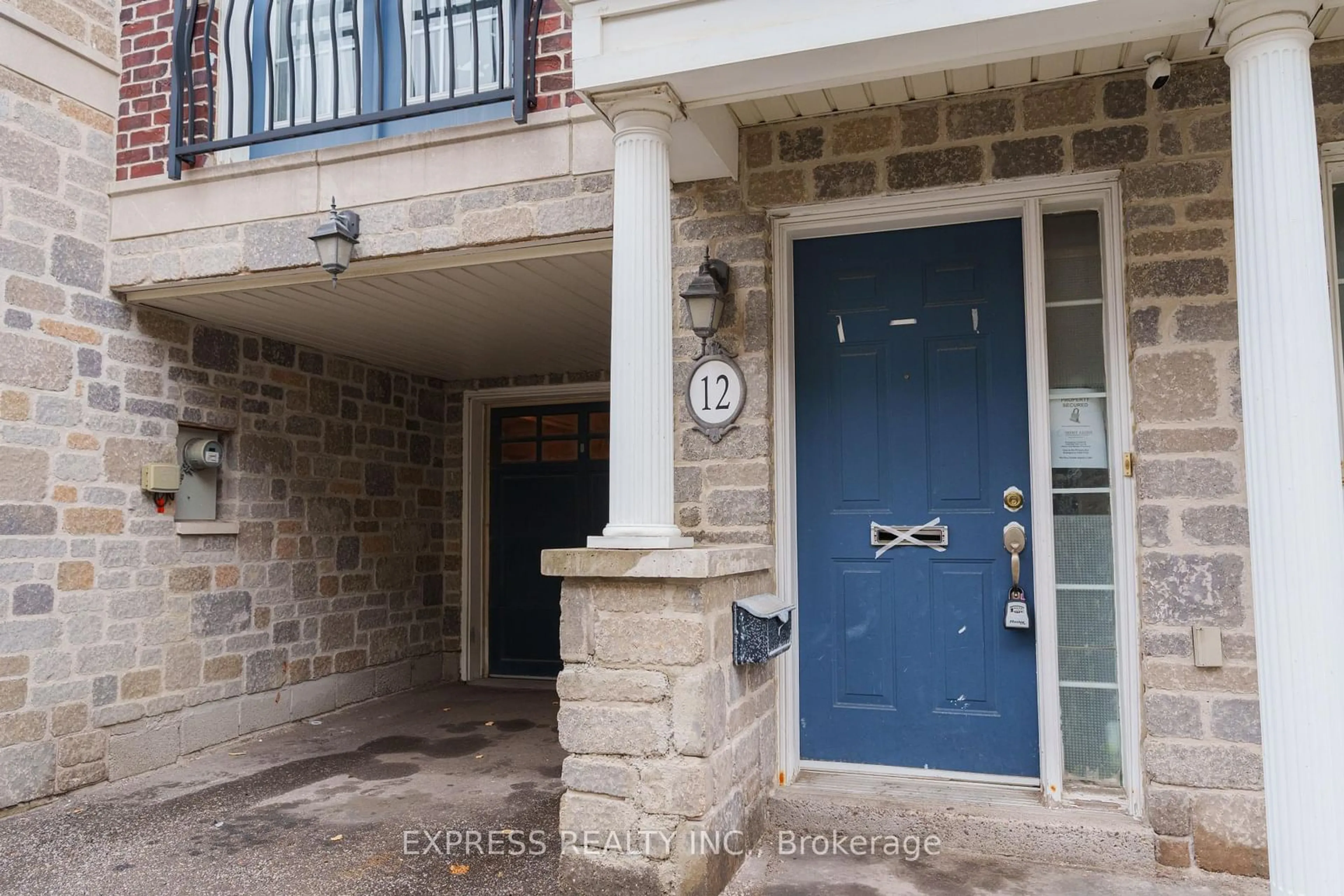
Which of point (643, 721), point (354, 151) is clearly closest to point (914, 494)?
point (643, 721)

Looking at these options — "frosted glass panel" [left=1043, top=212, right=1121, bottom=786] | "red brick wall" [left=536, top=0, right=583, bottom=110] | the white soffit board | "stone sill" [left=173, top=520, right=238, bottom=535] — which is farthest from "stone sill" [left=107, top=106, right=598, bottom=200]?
"frosted glass panel" [left=1043, top=212, right=1121, bottom=786]

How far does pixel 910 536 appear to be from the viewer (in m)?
3.38

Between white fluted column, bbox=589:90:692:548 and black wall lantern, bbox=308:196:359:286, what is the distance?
5.11 ft

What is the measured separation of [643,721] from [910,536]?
1.31 meters

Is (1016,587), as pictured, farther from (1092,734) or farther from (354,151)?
(354,151)

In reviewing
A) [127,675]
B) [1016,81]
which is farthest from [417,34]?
[127,675]

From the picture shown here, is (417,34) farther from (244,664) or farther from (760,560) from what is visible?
(244,664)

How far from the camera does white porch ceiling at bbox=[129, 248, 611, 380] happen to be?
4203 mm

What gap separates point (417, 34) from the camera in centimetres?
438

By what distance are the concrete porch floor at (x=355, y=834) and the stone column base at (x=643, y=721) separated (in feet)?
1.06

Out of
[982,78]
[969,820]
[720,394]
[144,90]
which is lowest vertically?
[969,820]

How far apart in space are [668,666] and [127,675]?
3.10 meters

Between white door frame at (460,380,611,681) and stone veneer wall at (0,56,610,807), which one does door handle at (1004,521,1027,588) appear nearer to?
stone veneer wall at (0,56,610,807)

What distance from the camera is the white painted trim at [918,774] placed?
321 cm
